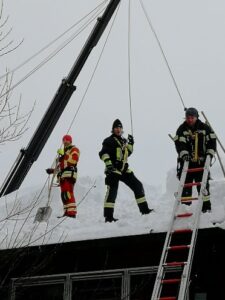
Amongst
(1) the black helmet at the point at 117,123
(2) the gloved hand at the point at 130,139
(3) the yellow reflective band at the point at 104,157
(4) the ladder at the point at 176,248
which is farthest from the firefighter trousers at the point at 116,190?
(4) the ladder at the point at 176,248

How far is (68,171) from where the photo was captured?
39.5ft

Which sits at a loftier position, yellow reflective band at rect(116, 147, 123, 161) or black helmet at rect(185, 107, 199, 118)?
black helmet at rect(185, 107, 199, 118)

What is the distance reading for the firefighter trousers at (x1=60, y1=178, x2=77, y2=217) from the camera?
38.3 ft

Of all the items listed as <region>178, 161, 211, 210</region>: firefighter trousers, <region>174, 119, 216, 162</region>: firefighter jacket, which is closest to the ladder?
<region>178, 161, 211, 210</region>: firefighter trousers

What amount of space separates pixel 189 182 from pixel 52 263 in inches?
96.6

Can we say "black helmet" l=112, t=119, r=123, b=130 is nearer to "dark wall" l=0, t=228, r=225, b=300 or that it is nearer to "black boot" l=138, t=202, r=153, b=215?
"black boot" l=138, t=202, r=153, b=215

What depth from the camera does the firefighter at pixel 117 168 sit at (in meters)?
10.9

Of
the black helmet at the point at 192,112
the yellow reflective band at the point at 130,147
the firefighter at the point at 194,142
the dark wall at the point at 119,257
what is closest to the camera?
the dark wall at the point at 119,257

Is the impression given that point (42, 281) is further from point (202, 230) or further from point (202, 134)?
point (202, 134)

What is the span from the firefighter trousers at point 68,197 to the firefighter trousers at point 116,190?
97 centimetres

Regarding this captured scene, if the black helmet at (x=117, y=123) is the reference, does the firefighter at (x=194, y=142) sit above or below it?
below

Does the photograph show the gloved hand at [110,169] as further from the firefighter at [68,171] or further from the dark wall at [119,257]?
the dark wall at [119,257]

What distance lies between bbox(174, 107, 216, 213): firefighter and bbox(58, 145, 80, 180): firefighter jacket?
241 centimetres

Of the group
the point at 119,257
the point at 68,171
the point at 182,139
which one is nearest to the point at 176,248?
the point at 119,257
